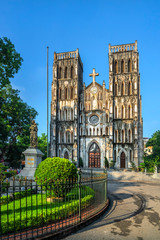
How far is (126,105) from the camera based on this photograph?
34.0 metres

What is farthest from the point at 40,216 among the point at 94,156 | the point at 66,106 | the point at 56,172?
the point at 66,106

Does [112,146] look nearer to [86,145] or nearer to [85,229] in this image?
[86,145]

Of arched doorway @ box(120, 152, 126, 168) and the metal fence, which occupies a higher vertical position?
the metal fence

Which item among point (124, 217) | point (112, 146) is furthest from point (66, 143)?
point (124, 217)

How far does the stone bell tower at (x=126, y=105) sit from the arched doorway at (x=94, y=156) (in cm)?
312

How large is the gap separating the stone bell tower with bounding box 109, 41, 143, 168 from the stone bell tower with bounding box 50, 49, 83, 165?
6.61 metres

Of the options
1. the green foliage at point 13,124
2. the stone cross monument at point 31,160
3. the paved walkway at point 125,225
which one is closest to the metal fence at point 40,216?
the paved walkway at point 125,225

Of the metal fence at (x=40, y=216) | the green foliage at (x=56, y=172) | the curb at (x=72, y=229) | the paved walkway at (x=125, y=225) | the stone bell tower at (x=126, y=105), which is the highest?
the stone bell tower at (x=126, y=105)

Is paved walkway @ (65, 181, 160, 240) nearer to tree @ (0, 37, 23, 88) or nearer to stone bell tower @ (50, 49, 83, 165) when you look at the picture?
tree @ (0, 37, 23, 88)

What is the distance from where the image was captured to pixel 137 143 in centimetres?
3177

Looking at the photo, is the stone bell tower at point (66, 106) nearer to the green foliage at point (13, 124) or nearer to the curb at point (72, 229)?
the green foliage at point (13, 124)

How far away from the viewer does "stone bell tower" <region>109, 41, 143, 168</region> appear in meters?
32.6

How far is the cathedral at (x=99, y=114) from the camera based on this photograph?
3309 centimetres

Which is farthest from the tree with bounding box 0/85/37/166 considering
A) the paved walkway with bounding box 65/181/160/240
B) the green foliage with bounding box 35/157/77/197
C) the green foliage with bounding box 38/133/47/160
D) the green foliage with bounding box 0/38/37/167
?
the paved walkway with bounding box 65/181/160/240
